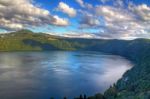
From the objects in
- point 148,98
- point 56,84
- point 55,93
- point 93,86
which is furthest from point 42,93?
point 148,98

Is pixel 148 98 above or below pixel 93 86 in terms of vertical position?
above

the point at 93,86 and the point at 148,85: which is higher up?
the point at 148,85

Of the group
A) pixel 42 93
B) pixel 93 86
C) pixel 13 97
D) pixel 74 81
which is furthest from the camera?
pixel 74 81

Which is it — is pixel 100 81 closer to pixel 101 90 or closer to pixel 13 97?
pixel 101 90

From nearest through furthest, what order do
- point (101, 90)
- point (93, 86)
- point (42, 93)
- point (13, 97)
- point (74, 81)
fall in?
point (13, 97) < point (42, 93) < point (101, 90) < point (93, 86) < point (74, 81)

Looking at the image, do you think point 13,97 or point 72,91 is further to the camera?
point 72,91

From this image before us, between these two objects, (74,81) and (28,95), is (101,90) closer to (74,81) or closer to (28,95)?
(74,81)

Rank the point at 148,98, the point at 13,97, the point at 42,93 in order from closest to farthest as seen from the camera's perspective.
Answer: the point at 148,98
the point at 13,97
the point at 42,93

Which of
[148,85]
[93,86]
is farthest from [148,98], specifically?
[93,86]

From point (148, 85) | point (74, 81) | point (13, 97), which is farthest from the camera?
point (74, 81)
